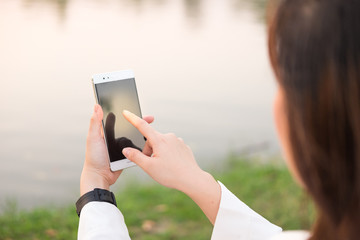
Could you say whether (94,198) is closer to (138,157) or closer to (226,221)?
(138,157)

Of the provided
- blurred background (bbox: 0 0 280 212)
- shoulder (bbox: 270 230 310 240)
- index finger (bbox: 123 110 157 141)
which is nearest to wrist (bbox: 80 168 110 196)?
index finger (bbox: 123 110 157 141)

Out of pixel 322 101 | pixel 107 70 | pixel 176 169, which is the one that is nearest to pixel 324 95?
pixel 322 101

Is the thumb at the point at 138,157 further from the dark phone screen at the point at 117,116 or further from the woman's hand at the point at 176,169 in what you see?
the dark phone screen at the point at 117,116

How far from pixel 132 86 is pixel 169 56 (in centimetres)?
436

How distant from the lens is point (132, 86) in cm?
165

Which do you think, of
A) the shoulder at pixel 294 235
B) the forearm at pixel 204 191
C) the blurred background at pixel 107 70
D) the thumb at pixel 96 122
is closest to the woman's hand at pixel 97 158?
the thumb at pixel 96 122

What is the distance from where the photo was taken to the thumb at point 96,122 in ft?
4.83

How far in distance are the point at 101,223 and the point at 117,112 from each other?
45 cm

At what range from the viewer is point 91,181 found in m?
1.45

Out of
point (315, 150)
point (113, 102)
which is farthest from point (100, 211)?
point (315, 150)

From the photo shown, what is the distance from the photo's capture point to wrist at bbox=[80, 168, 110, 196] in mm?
1413

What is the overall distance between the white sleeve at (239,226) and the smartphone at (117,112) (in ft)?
1.25

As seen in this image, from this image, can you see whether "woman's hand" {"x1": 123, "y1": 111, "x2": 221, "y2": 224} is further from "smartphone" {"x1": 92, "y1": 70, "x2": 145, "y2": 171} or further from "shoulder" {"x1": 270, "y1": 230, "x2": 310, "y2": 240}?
"shoulder" {"x1": 270, "y1": 230, "x2": 310, "y2": 240}

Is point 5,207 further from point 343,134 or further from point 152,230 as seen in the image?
point 343,134
